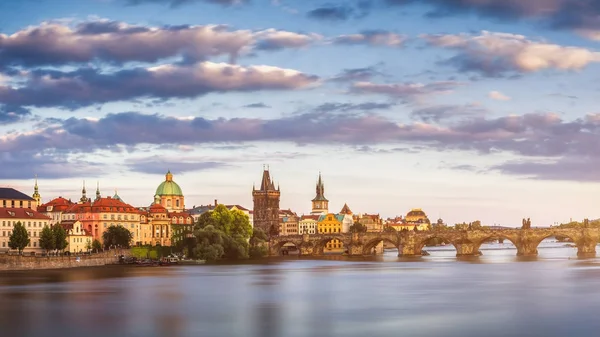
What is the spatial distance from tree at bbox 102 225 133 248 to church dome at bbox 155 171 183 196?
5508cm

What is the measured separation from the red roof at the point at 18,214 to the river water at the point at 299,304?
22.2 m

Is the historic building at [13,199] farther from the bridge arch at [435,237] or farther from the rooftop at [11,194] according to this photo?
the bridge arch at [435,237]

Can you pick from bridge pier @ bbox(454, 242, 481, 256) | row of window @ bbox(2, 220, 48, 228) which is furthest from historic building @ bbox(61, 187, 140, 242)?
bridge pier @ bbox(454, 242, 481, 256)

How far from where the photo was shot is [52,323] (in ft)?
145

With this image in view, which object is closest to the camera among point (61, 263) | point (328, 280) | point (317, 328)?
point (317, 328)

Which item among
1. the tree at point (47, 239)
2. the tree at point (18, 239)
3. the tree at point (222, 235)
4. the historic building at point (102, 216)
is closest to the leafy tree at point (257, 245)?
the tree at point (222, 235)

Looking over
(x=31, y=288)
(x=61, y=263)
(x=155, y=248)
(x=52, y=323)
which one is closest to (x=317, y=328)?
(x=52, y=323)

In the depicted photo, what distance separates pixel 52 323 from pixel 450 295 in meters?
26.1

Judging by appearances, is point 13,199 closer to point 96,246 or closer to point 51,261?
point 96,246

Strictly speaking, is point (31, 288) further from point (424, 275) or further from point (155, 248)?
point (155, 248)

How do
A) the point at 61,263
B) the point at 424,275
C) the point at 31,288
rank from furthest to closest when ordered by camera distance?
1. the point at 61,263
2. the point at 424,275
3. the point at 31,288

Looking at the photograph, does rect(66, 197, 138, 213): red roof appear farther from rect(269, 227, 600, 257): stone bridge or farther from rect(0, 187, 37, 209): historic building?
rect(269, 227, 600, 257): stone bridge

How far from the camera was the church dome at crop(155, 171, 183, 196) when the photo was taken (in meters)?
167

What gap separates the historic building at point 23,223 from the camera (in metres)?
102
